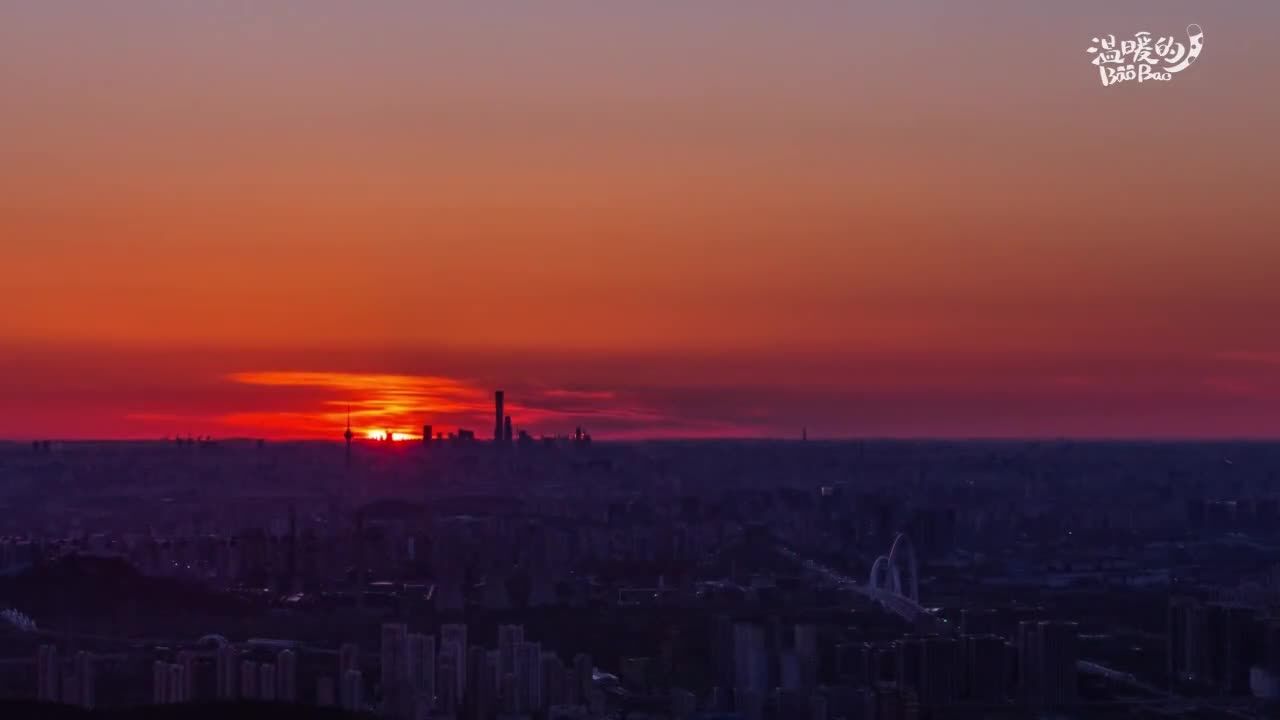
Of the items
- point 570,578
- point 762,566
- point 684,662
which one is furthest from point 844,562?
point 684,662

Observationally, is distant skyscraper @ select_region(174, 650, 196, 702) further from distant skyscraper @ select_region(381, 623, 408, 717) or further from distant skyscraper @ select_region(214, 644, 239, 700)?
distant skyscraper @ select_region(381, 623, 408, 717)

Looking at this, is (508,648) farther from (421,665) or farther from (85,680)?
A: (85,680)

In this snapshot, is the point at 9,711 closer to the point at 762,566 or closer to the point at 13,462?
the point at 762,566

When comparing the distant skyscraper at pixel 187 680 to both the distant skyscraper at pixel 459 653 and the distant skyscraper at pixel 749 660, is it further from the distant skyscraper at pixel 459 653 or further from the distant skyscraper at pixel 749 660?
the distant skyscraper at pixel 749 660

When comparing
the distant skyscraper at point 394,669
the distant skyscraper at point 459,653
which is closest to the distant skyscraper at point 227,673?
the distant skyscraper at point 394,669

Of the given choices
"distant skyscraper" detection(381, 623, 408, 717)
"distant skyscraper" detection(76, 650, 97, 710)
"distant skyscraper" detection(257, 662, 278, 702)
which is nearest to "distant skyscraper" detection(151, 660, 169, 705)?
"distant skyscraper" detection(76, 650, 97, 710)

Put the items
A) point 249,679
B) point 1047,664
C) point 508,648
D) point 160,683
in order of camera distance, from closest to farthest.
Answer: point 249,679 → point 160,683 → point 508,648 → point 1047,664

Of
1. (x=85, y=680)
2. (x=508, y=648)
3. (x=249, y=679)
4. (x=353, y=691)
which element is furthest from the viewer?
(x=508, y=648)

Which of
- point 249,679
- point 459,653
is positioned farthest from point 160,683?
point 459,653

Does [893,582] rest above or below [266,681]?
above
